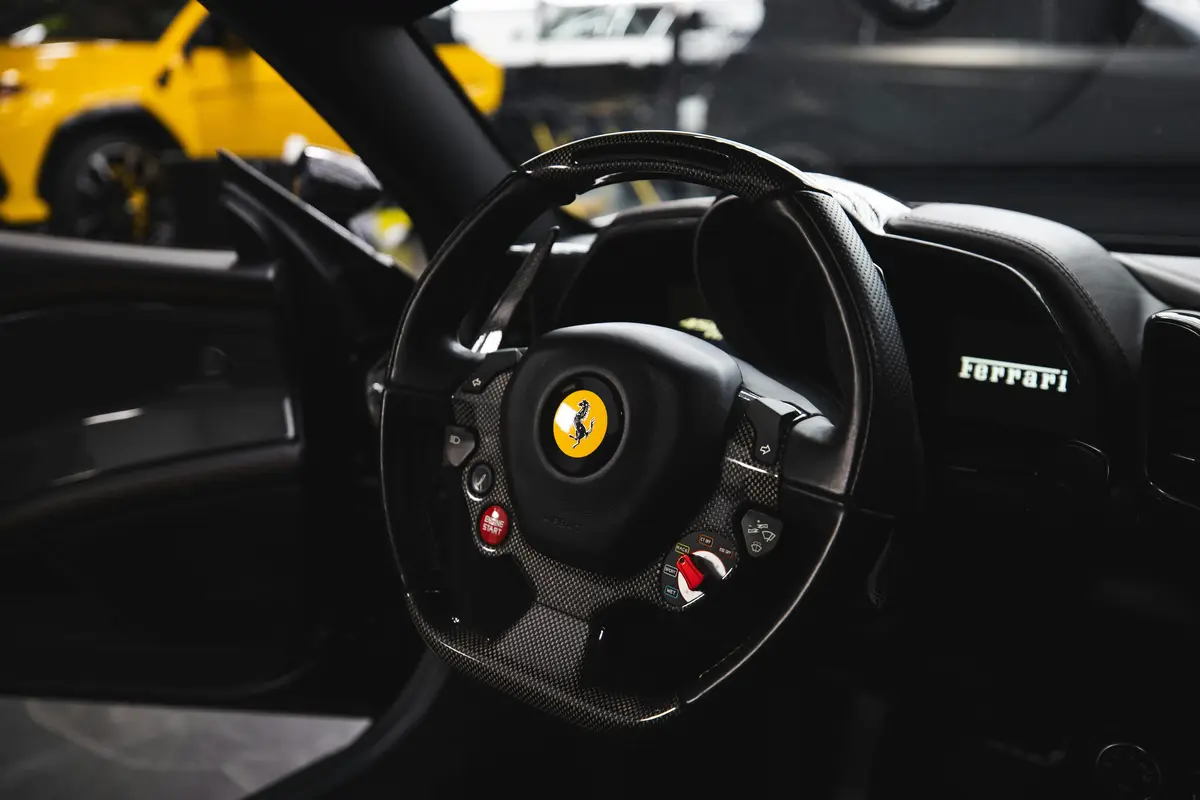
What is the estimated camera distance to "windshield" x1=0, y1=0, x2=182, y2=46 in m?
6.19

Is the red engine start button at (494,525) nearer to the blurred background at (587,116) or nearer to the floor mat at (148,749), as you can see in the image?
the blurred background at (587,116)

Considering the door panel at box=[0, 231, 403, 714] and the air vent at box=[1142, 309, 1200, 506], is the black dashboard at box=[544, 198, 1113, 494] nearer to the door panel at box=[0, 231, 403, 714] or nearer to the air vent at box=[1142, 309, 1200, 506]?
the air vent at box=[1142, 309, 1200, 506]

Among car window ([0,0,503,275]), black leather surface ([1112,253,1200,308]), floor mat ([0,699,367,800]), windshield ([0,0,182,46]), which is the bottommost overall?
floor mat ([0,699,367,800])

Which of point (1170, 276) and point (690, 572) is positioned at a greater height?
point (1170, 276)

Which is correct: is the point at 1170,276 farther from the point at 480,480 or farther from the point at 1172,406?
the point at 480,480

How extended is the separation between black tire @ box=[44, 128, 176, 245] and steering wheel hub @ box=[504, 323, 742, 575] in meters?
→ 5.40

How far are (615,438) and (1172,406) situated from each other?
622 mm

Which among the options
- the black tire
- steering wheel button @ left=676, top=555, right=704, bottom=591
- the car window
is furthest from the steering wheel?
the black tire

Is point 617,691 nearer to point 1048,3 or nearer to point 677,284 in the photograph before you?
point 677,284

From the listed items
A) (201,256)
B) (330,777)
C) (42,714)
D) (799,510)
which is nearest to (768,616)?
(799,510)

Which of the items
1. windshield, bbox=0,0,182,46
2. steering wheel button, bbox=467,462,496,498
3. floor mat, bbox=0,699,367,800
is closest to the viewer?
steering wheel button, bbox=467,462,496,498

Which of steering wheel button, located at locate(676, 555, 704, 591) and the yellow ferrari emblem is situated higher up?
the yellow ferrari emblem

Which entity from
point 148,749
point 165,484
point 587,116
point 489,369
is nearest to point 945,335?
point 489,369

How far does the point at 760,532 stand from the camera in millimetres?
994
